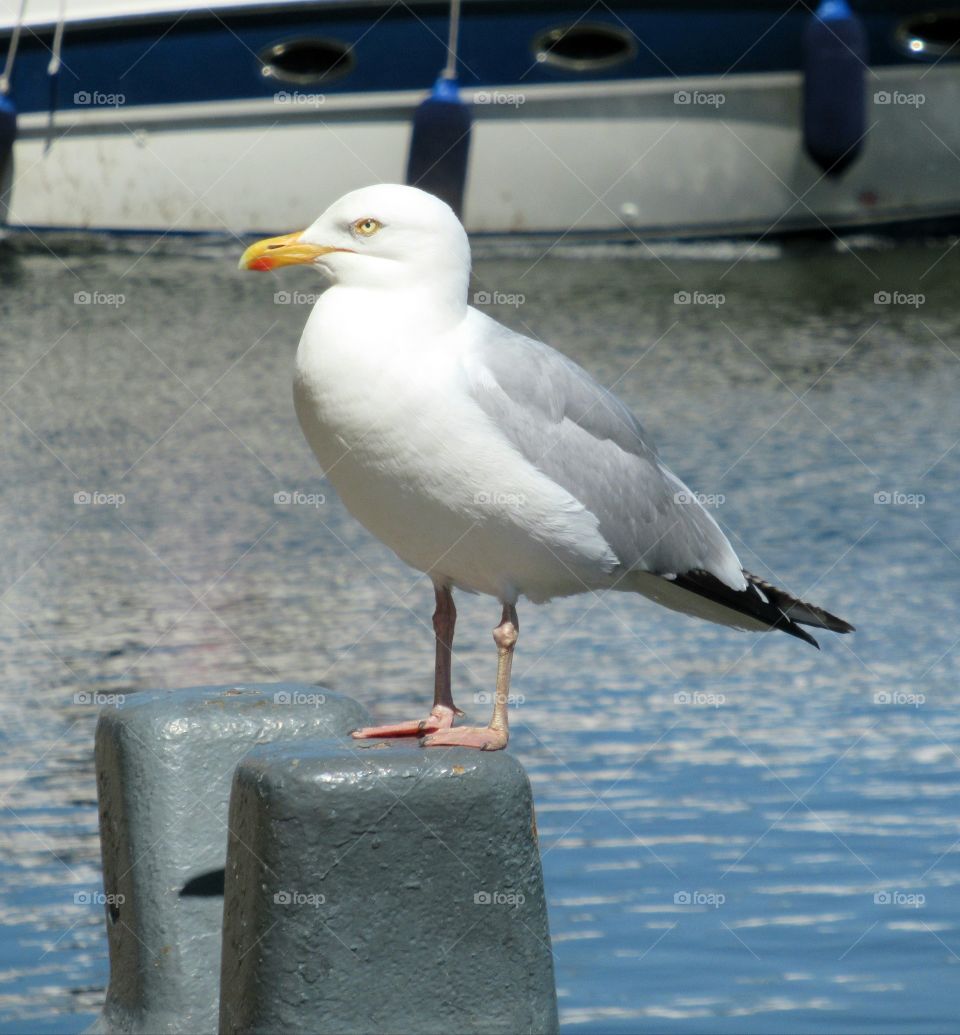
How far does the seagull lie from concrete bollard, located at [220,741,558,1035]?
489 millimetres

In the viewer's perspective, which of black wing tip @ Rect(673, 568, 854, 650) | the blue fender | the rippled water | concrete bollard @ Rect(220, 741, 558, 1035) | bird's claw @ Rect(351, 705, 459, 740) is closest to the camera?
concrete bollard @ Rect(220, 741, 558, 1035)

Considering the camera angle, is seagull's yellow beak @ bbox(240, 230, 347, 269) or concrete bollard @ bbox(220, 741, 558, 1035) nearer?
concrete bollard @ bbox(220, 741, 558, 1035)

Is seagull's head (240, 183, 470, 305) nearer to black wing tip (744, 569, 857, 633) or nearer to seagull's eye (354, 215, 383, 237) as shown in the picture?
seagull's eye (354, 215, 383, 237)

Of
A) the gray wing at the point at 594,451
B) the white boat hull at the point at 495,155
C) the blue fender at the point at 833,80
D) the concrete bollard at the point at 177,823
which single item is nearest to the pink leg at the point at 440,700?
the concrete bollard at the point at 177,823

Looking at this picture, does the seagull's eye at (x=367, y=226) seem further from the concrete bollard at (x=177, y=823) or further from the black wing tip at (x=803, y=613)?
the black wing tip at (x=803, y=613)

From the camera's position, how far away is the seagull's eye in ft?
13.9

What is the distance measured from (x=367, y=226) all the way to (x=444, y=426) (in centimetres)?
50

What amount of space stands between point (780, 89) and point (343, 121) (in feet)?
14.9

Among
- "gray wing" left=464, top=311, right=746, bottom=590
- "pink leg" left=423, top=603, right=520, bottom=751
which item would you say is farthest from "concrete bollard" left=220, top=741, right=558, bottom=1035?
"gray wing" left=464, top=311, right=746, bottom=590

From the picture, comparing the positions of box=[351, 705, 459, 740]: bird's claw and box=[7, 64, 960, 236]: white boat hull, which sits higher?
box=[7, 64, 960, 236]: white boat hull

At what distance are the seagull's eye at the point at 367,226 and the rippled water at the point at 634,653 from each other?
1842 millimetres

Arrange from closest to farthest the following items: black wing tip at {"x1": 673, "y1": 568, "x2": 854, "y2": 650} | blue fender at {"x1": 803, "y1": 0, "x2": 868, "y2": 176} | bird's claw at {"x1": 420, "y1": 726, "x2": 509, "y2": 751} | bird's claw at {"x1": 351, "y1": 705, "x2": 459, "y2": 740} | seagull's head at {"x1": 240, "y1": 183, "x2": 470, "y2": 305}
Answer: bird's claw at {"x1": 420, "y1": 726, "x2": 509, "y2": 751}, bird's claw at {"x1": 351, "y1": 705, "x2": 459, "y2": 740}, seagull's head at {"x1": 240, "y1": 183, "x2": 470, "y2": 305}, black wing tip at {"x1": 673, "y1": 568, "x2": 854, "y2": 650}, blue fender at {"x1": 803, "y1": 0, "x2": 868, "y2": 176}

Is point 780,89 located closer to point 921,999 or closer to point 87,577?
point 87,577

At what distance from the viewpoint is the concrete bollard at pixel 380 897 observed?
3.28 metres
